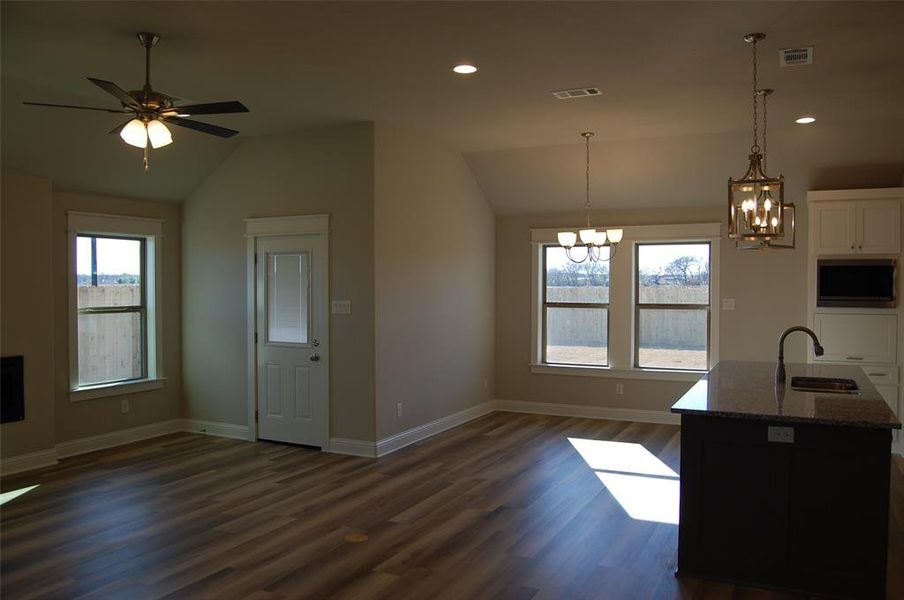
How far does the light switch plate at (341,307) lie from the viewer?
6207 millimetres

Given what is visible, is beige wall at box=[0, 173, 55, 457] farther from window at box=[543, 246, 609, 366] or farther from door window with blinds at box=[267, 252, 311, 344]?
window at box=[543, 246, 609, 366]

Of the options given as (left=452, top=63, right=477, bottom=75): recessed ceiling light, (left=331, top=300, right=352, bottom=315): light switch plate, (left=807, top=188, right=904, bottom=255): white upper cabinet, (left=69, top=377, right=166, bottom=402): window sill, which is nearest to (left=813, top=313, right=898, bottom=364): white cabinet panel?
(left=807, top=188, right=904, bottom=255): white upper cabinet

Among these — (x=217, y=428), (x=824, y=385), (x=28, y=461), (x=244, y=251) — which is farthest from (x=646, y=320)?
(x=28, y=461)

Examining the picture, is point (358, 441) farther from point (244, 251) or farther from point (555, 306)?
point (555, 306)

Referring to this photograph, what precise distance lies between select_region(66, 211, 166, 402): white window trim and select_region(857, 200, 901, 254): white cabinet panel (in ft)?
21.9

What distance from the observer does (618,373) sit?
26.0 ft

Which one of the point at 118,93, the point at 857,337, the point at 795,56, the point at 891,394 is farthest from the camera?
the point at 857,337

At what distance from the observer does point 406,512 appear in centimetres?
471

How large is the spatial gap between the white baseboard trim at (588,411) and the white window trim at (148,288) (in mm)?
3854

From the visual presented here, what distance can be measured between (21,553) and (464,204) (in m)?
5.12

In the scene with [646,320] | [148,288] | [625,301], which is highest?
[148,288]

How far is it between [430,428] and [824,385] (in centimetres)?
366

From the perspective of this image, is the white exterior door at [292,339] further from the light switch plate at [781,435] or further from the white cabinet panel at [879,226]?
the white cabinet panel at [879,226]

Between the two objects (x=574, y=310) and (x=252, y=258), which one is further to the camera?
(x=574, y=310)
